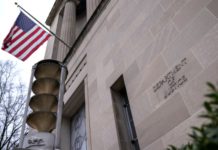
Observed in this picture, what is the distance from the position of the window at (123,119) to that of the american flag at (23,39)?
→ 450 centimetres

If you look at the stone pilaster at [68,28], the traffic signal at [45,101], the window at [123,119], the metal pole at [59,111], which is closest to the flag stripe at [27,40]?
the stone pilaster at [68,28]

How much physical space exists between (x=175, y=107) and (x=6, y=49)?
7264 mm

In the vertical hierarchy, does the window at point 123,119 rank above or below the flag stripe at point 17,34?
below

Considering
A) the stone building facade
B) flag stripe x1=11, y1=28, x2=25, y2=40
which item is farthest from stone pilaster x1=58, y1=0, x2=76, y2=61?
the stone building facade

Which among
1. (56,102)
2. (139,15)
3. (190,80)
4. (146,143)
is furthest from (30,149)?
(139,15)

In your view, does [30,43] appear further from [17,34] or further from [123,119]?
[123,119]

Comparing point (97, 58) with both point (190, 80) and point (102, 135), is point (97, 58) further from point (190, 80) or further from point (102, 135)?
point (190, 80)

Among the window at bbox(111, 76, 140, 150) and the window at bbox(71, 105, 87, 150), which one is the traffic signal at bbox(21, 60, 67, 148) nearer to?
the window at bbox(111, 76, 140, 150)

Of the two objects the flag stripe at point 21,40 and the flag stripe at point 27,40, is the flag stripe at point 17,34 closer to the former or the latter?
the flag stripe at point 21,40

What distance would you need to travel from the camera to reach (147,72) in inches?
195

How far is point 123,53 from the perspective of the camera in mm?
6172

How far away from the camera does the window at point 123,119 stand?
16.5 ft

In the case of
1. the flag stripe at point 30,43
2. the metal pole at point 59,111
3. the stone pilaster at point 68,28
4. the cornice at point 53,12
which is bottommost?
the metal pole at point 59,111

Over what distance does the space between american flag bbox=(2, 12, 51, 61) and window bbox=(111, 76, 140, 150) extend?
14.8 feet
